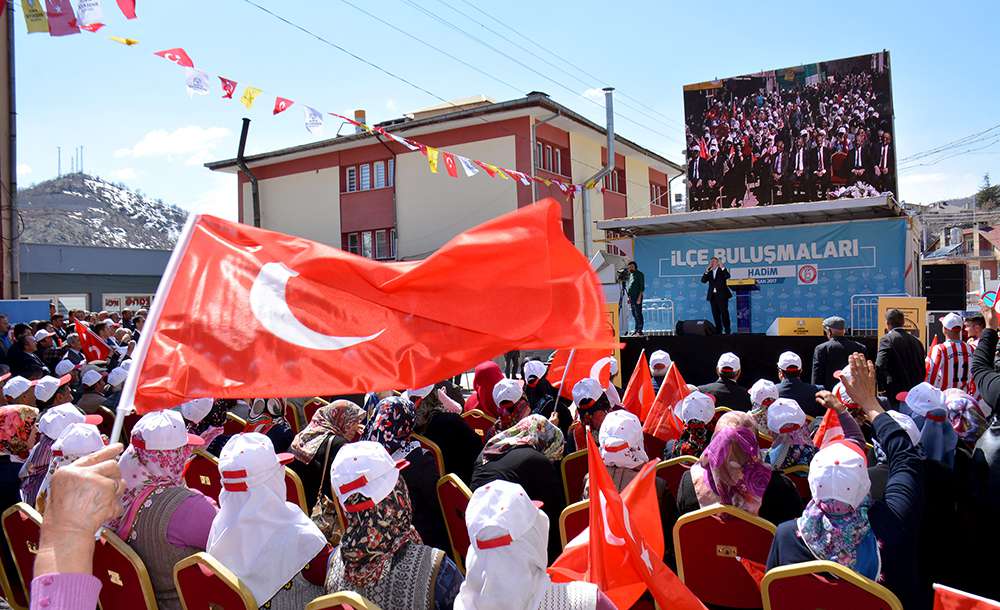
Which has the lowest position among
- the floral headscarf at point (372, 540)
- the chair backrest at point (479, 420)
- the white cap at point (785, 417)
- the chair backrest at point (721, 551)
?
the chair backrest at point (721, 551)

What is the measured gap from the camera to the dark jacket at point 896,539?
3076 millimetres

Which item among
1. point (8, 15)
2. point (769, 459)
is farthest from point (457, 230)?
point (769, 459)

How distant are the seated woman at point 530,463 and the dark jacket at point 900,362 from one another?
17.1 feet

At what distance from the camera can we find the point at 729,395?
733cm

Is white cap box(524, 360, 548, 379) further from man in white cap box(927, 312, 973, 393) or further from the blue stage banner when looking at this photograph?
the blue stage banner

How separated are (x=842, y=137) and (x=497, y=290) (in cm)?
2032

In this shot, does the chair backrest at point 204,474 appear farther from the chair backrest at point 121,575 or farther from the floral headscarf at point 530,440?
the floral headscarf at point 530,440

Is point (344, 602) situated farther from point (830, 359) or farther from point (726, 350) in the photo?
point (726, 350)

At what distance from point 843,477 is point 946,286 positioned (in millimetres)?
23525

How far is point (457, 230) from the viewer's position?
27.6 metres

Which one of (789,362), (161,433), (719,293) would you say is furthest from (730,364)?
(719,293)

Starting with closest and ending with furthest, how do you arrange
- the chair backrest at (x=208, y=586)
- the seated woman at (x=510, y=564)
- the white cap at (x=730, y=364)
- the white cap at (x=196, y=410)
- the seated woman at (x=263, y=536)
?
the seated woman at (x=510, y=564) → the chair backrest at (x=208, y=586) → the seated woman at (x=263, y=536) → the white cap at (x=196, y=410) → the white cap at (x=730, y=364)

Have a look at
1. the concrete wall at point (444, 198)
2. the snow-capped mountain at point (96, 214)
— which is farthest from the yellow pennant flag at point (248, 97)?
the snow-capped mountain at point (96, 214)

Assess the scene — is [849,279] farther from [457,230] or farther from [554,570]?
[554,570]
